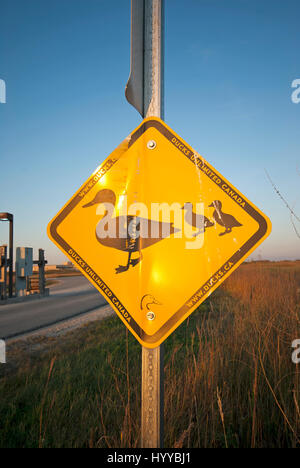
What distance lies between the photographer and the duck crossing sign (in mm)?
1470

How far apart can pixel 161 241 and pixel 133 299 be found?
0.34 meters

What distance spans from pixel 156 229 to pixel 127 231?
0.17 metres

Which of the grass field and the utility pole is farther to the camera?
the grass field

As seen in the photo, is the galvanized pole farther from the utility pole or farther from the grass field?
the grass field

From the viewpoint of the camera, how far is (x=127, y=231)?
5.14 feet

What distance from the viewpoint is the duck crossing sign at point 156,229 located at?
1.47 m

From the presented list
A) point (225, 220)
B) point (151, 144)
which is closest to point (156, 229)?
point (225, 220)

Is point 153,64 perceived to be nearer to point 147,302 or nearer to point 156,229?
point 156,229

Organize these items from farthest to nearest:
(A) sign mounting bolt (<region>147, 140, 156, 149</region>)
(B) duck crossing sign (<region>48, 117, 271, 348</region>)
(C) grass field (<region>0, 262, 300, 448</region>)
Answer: (C) grass field (<region>0, 262, 300, 448</region>) → (A) sign mounting bolt (<region>147, 140, 156, 149</region>) → (B) duck crossing sign (<region>48, 117, 271, 348</region>)

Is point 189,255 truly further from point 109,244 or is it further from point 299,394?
point 299,394

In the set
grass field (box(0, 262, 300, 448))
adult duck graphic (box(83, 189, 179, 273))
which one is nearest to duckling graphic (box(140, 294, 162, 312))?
adult duck graphic (box(83, 189, 179, 273))

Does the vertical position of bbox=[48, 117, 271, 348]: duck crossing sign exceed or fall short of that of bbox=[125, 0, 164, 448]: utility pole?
it falls short

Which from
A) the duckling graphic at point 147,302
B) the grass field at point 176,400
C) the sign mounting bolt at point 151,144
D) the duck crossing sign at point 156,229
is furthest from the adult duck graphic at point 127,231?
the grass field at point 176,400

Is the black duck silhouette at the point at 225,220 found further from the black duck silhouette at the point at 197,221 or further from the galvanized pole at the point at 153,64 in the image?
Result: the galvanized pole at the point at 153,64
